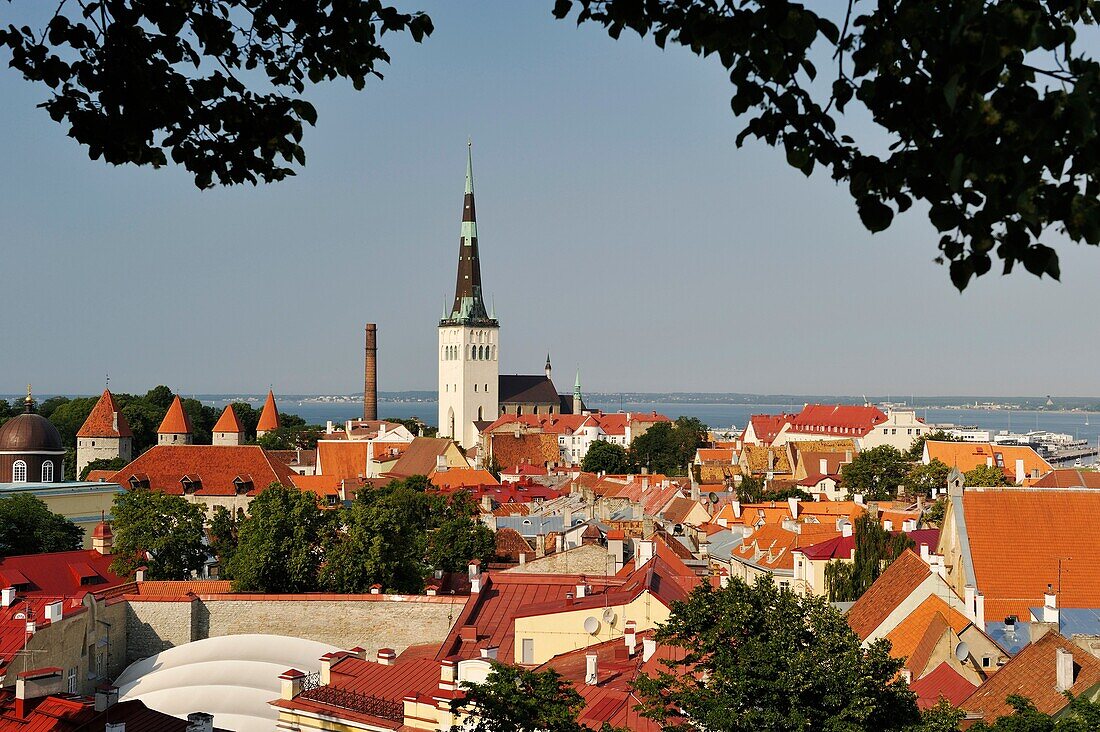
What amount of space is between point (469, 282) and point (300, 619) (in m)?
96.9

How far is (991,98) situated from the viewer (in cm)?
395

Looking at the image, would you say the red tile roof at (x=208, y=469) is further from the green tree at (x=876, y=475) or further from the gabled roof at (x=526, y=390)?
the gabled roof at (x=526, y=390)

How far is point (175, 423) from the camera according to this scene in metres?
85.9

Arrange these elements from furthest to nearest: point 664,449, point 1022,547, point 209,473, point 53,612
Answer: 1. point 664,449
2. point 209,473
3. point 53,612
4. point 1022,547

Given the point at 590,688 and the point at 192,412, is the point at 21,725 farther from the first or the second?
the point at 192,412

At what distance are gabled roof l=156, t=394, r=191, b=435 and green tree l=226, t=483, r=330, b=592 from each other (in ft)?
171

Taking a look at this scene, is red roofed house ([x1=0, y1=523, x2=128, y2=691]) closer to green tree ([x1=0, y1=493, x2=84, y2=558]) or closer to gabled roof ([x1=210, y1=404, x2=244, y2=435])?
green tree ([x1=0, y1=493, x2=84, y2=558])

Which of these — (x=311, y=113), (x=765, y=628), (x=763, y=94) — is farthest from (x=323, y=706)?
(x=763, y=94)

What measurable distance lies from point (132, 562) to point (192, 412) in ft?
259

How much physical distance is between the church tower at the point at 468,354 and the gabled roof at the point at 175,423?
40056 millimetres

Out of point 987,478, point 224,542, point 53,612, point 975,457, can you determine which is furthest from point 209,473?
point 53,612

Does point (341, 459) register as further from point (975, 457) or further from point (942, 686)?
point (942, 686)

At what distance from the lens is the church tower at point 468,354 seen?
124625 millimetres

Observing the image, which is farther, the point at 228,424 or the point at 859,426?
the point at 859,426
